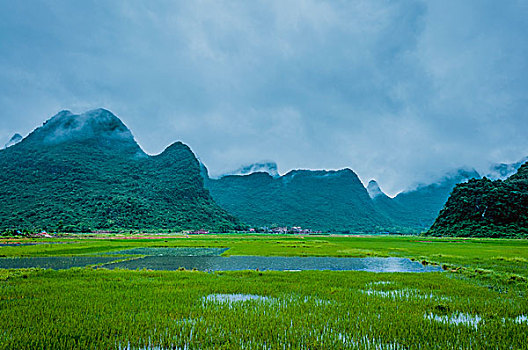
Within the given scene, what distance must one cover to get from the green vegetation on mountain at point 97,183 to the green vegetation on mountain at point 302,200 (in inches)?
1401

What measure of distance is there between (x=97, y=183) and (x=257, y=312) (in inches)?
3331

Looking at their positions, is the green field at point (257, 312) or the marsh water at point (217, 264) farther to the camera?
the marsh water at point (217, 264)

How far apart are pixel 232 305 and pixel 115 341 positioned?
121 inches

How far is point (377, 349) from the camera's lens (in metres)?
5.02

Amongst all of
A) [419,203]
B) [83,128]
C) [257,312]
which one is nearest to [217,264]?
[257,312]

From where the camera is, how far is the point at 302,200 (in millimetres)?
141250

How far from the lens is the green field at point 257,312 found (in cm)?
533

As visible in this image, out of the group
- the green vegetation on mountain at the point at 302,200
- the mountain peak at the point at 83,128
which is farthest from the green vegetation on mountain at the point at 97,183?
the green vegetation on mountain at the point at 302,200

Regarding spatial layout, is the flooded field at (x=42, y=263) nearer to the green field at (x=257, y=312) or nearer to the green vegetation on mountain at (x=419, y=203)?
the green field at (x=257, y=312)

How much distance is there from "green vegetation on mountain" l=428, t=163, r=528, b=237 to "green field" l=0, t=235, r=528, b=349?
174ft

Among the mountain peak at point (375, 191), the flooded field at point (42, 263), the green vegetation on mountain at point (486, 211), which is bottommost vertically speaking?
the flooded field at point (42, 263)

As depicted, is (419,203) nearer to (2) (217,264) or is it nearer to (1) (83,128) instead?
(1) (83,128)

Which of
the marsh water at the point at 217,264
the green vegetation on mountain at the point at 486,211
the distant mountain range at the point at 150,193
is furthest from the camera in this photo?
the distant mountain range at the point at 150,193

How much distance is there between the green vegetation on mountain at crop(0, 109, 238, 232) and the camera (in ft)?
200
